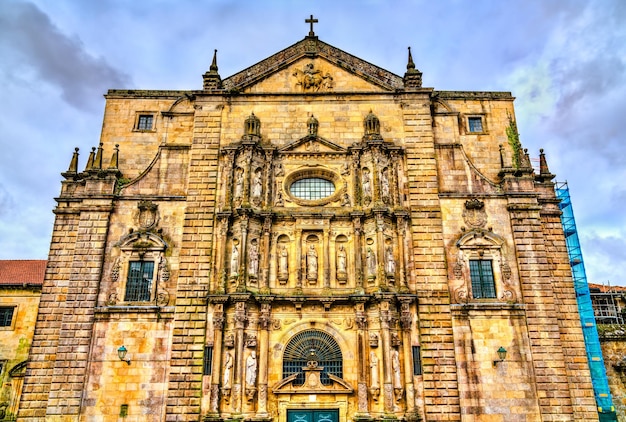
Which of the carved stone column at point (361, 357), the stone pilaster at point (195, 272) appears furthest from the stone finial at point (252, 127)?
the carved stone column at point (361, 357)

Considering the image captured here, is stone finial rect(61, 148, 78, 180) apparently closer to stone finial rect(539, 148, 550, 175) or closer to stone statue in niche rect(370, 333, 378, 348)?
stone statue in niche rect(370, 333, 378, 348)

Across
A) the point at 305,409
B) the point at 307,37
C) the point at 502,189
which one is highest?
the point at 307,37

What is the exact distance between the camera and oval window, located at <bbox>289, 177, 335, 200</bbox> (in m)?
23.1

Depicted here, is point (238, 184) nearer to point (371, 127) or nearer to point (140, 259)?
point (140, 259)

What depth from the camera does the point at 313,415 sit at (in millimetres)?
19656

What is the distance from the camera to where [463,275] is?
21453 mm

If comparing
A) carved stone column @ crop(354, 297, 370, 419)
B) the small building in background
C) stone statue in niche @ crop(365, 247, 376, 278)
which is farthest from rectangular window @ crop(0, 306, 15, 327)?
stone statue in niche @ crop(365, 247, 376, 278)

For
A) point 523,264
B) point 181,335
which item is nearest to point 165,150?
point 181,335

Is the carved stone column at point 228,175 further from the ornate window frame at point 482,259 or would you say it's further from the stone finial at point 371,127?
the ornate window frame at point 482,259

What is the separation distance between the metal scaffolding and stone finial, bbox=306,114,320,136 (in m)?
10.9

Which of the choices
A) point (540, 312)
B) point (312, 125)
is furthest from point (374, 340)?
point (312, 125)

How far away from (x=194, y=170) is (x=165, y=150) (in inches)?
72.0

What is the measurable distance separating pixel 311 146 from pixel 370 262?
5.79 meters

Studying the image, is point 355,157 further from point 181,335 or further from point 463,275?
point 181,335
